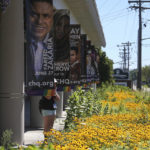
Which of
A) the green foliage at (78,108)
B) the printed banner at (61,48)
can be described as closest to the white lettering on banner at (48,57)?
the green foliage at (78,108)

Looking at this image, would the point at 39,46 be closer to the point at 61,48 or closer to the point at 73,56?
the point at 61,48

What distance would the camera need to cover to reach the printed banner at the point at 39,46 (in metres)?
6.38

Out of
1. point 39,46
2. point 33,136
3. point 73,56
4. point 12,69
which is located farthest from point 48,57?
point 73,56

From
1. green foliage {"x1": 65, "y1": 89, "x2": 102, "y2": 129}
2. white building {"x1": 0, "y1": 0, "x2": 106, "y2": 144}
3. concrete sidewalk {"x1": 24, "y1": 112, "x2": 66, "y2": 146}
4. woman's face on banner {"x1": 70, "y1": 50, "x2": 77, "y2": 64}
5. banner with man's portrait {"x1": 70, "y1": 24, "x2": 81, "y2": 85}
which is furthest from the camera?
woman's face on banner {"x1": 70, "y1": 50, "x2": 77, "y2": 64}

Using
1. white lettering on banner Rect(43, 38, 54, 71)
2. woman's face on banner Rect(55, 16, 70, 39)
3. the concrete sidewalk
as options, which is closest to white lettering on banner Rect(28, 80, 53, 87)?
white lettering on banner Rect(43, 38, 54, 71)

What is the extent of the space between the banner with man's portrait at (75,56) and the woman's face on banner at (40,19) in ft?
17.5

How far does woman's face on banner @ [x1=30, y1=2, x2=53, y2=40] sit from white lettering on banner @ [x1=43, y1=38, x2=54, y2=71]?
0.25m

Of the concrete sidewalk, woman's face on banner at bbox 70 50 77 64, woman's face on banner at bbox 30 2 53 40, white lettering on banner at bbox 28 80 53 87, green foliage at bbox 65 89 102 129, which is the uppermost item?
woman's face on banner at bbox 30 2 53 40

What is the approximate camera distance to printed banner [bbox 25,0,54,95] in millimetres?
6384

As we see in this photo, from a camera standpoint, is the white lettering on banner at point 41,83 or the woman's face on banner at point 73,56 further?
the woman's face on banner at point 73,56

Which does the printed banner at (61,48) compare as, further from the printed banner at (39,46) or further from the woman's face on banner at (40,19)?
the woman's face on banner at (40,19)

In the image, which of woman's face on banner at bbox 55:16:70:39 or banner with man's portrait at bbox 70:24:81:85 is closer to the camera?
woman's face on banner at bbox 55:16:70:39

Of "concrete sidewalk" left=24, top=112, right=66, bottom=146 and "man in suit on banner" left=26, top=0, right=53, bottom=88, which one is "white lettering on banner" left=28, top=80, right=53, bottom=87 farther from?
"concrete sidewalk" left=24, top=112, right=66, bottom=146

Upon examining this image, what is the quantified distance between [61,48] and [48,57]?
268 cm
